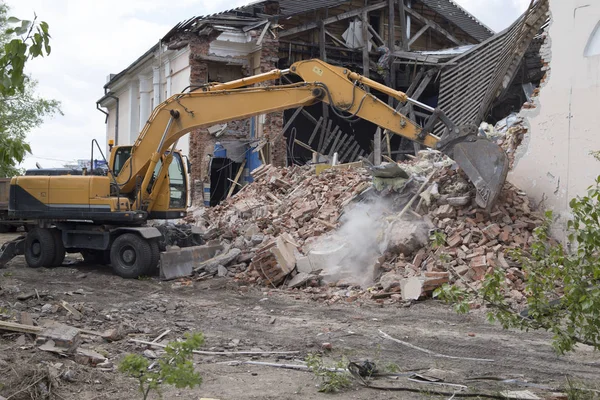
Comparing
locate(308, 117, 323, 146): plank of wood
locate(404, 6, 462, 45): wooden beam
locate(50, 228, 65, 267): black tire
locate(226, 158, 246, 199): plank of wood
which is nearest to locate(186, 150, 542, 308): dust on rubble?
locate(50, 228, 65, 267): black tire

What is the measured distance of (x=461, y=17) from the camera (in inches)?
1001

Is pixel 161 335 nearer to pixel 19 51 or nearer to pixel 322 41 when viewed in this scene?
pixel 19 51

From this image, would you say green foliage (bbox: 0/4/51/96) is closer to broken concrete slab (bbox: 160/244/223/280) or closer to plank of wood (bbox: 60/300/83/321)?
plank of wood (bbox: 60/300/83/321)

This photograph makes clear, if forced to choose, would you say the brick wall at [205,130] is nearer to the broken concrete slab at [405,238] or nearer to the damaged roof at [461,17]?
the damaged roof at [461,17]

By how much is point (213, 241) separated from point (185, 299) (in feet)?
13.0

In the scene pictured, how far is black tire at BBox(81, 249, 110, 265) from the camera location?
1414cm

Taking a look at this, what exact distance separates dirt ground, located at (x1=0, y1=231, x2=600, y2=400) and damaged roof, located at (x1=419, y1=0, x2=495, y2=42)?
17035 mm

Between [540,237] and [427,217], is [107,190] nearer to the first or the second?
[427,217]

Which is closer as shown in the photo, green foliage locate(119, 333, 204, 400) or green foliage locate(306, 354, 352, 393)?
green foliage locate(119, 333, 204, 400)

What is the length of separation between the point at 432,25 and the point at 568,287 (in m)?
22.1

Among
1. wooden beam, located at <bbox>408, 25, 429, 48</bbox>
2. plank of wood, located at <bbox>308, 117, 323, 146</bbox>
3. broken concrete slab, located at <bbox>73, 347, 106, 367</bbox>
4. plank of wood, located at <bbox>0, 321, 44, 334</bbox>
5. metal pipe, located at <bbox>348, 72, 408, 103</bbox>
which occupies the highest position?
wooden beam, located at <bbox>408, 25, 429, 48</bbox>

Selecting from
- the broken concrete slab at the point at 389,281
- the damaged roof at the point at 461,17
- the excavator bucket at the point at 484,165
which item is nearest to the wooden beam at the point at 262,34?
the damaged roof at the point at 461,17

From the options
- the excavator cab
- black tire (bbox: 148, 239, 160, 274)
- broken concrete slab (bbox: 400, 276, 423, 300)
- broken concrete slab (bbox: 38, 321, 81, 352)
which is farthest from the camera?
the excavator cab

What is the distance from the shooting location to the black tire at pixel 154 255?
40.7 ft
